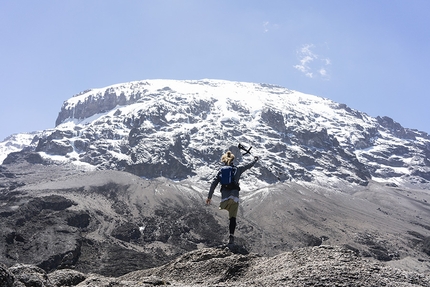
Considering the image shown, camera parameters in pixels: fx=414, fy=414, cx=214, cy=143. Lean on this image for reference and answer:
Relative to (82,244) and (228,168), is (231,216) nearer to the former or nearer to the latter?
(228,168)

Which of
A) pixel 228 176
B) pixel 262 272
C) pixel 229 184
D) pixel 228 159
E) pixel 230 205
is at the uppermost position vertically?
pixel 228 159

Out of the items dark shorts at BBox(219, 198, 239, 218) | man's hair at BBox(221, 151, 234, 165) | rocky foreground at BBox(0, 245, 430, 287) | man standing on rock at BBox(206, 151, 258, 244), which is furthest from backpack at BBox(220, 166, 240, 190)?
rocky foreground at BBox(0, 245, 430, 287)

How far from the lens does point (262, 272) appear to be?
11938 mm

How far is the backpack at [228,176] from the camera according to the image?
14.3 m

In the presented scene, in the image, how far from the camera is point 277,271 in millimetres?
11586

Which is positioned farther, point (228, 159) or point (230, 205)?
point (228, 159)

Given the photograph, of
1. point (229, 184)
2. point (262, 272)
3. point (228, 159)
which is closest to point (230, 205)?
point (229, 184)

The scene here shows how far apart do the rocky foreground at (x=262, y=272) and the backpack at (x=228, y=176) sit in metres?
2.28

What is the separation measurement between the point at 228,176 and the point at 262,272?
359 cm

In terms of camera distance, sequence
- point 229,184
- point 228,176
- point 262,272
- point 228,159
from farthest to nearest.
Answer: point 228,159
point 229,184
point 228,176
point 262,272

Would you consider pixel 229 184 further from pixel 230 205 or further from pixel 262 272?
pixel 262 272

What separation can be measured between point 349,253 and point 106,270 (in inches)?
6131

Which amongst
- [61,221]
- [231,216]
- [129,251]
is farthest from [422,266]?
[231,216]

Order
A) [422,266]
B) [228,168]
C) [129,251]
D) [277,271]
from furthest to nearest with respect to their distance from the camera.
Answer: [129,251]
[422,266]
[228,168]
[277,271]
